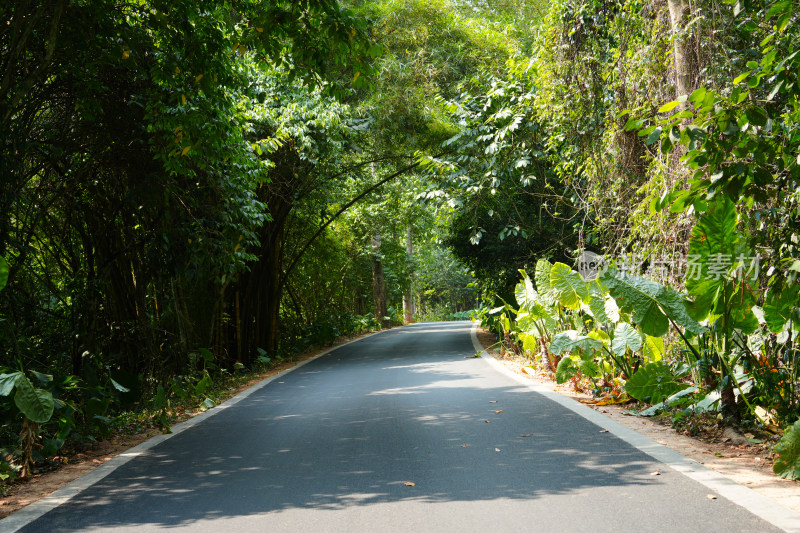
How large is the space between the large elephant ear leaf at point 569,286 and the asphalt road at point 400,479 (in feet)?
4.88

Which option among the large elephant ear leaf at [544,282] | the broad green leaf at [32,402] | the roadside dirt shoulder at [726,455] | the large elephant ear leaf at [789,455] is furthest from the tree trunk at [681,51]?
the broad green leaf at [32,402]

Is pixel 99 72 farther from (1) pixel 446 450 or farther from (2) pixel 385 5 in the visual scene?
(2) pixel 385 5

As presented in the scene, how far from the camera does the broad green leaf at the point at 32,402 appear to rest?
18.0ft

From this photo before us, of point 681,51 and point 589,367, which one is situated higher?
point 681,51

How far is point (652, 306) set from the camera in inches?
266

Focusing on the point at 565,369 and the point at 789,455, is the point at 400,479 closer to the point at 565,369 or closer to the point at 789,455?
the point at 789,455

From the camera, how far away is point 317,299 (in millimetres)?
25672

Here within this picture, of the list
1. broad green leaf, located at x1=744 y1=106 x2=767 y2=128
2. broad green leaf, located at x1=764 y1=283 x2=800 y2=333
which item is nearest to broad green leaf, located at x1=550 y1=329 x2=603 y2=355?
broad green leaf, located at x1=764 y1=283 x2=800 y2=333

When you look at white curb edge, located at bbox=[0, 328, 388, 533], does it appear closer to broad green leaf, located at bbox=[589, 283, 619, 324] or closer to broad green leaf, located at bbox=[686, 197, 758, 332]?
broad green leaf, located at bbox=[589, 283, 619, 324]

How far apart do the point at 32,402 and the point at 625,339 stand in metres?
5.97

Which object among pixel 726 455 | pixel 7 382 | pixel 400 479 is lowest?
pixel 726 455

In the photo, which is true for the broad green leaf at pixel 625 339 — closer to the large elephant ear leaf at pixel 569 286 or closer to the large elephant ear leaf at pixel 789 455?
the large elephant ear leaf at pixel 569 286

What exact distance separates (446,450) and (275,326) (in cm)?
1249

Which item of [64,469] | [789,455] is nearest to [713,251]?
[789,455]
